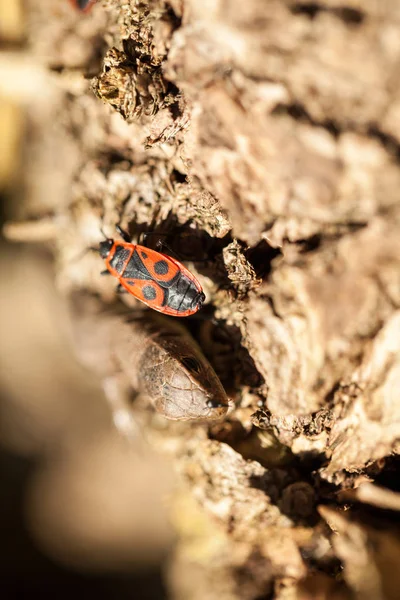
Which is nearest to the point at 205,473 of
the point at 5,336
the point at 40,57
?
the point at 5,336

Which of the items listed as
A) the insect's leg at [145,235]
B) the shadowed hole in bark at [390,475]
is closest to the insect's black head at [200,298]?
the insect's leg at [145,235]

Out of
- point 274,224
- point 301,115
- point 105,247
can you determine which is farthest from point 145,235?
point 301,115

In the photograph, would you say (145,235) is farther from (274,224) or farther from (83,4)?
(83,4)

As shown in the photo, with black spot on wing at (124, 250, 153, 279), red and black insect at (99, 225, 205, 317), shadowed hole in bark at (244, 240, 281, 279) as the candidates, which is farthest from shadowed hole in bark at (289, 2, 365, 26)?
black spot on wing at (124, 250, 153, 279)

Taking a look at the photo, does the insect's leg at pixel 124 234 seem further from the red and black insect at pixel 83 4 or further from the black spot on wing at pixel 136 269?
the red and black insect at pixel 83 4

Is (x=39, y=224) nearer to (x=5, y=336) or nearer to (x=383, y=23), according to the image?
(x=5, y=336)
